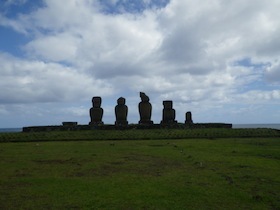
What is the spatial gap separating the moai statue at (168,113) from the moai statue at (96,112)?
23.6 feet

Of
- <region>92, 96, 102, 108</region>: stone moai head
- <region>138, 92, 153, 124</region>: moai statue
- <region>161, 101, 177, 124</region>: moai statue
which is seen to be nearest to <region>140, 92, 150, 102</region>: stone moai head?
<region>138, 92, 153, 124</region>: moai statue

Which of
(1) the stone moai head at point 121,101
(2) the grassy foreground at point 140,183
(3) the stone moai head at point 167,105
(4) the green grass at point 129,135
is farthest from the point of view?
(3) the stone moai head at point 167,105

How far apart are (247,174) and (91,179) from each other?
530 cm

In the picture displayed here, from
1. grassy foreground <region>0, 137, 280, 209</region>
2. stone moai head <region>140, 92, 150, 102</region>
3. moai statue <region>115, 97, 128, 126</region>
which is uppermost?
stone moai head <region>140, 92, 150, 102</region>

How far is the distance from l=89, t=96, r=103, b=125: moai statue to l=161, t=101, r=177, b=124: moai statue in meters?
7.19

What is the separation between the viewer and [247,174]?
11727mm

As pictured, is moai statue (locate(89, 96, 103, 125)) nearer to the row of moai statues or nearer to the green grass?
the row of moai statues

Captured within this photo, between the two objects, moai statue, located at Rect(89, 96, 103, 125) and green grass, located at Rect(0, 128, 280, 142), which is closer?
green grass, located at Rect(0, 128, 280, 142)

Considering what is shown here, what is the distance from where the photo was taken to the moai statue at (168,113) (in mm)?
39144

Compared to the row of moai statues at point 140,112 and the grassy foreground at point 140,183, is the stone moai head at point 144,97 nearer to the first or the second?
the row of moai statues at point 140,112

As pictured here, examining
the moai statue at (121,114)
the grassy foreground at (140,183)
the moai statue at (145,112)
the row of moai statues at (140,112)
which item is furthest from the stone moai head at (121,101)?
the grassy foreground at (140,183)

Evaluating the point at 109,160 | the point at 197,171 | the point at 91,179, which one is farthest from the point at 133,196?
the point at 109,160

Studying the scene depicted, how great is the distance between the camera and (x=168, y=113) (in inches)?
1545

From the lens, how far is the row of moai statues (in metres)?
38.0
